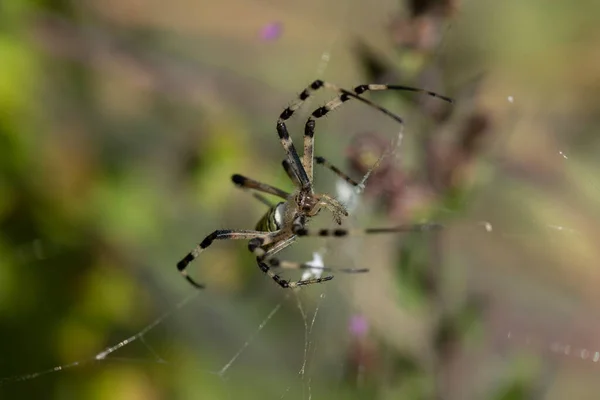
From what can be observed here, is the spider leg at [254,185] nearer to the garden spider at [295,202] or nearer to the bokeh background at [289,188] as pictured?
the garden spider at [295,202]

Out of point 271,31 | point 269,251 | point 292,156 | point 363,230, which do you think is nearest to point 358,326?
point 269,251

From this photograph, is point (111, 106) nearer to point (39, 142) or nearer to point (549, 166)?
point (39, 142)

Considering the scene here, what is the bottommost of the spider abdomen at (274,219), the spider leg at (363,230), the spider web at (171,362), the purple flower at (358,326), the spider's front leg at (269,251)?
the spider web at (171,362)

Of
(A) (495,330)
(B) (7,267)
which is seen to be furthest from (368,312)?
(B) (7,267)

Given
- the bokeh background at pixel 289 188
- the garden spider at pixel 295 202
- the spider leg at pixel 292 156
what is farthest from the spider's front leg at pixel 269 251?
the bokeh background at pixel 289 188

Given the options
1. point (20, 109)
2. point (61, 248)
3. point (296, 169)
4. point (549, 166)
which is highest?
point (296, 169)

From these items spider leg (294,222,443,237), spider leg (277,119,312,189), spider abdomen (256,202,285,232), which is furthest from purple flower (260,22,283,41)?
spider leg (294,222,443,237)
